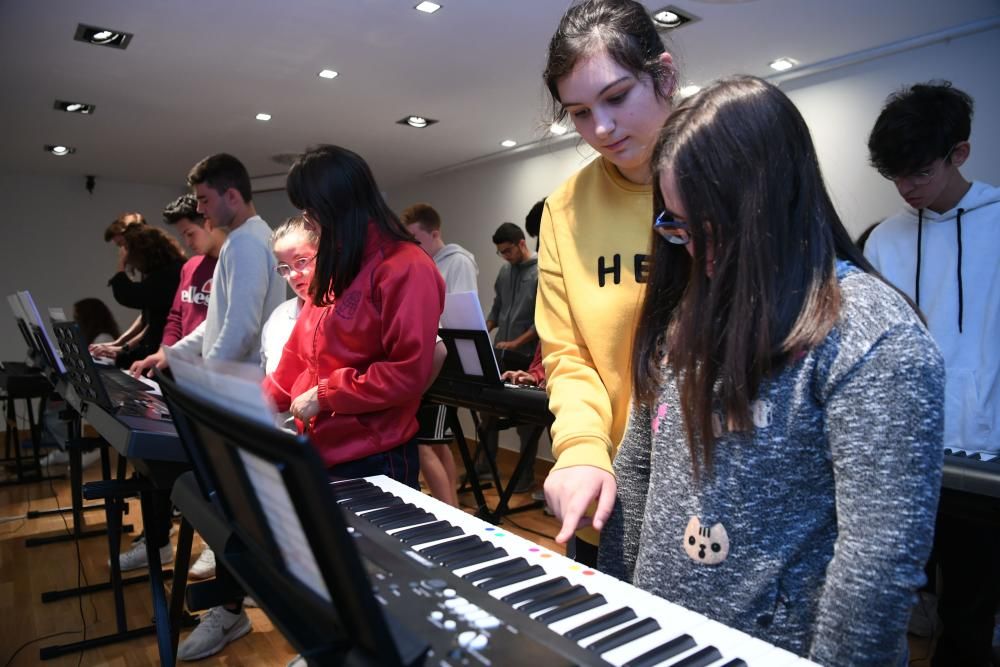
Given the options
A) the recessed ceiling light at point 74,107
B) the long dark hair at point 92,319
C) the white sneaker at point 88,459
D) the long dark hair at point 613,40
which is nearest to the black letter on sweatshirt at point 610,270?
the long dark hair at point 613,40

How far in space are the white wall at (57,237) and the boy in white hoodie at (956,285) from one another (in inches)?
333

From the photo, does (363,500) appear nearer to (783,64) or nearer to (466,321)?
(466,321)

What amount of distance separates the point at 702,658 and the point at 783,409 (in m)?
0.29

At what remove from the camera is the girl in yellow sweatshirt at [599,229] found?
119 centimetres

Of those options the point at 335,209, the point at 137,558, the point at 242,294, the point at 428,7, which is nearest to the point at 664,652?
the point at 335,209

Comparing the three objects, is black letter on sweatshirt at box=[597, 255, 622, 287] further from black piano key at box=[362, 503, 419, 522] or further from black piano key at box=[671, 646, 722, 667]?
black piano key at box=[671, 646, 722, 667]

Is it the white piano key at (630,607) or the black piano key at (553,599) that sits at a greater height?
the black piano key at (553,599)

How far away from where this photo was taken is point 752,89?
872mm

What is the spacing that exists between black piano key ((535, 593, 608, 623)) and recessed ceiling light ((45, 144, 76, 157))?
23.6ft

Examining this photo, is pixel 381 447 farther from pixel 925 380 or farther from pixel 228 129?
pixel 228 129

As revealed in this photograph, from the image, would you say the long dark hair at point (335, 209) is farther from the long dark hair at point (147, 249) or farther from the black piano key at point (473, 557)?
the long dark hair at point (147, 249)

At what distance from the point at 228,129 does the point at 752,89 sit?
5562 mm

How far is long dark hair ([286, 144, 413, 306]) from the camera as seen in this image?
75.4 inches

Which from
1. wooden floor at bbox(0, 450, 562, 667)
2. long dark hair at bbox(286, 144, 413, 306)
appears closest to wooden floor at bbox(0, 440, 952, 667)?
wooden floor at bbox(0, 450, 562, 667)
